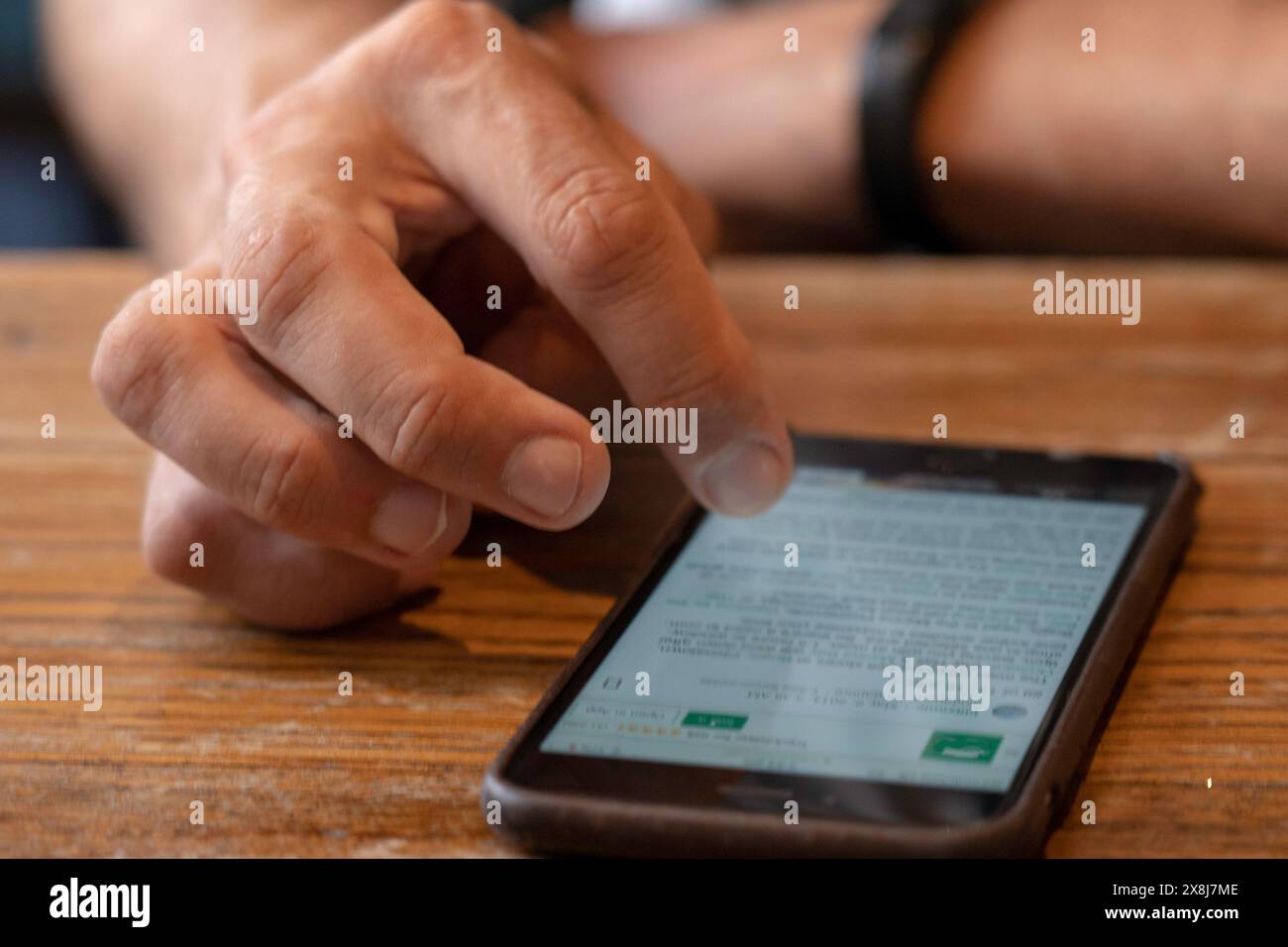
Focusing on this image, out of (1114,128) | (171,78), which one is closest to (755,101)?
(1114,128)

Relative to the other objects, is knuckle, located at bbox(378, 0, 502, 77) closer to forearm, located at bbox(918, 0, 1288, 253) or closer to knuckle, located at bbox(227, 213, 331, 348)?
knuckle, located at bbox(227, 213, 331, 348)

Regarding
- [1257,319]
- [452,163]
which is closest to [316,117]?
[452,163]

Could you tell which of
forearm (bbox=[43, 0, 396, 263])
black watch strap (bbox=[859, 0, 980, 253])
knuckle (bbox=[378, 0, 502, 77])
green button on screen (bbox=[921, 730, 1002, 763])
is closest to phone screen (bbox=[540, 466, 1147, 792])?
green button on screen (bbox=[921, 730, 1002, 763])

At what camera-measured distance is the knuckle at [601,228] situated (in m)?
0.50

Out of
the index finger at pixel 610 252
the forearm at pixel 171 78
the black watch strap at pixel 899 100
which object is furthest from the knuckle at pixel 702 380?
the black watch strap at pixel 899 100

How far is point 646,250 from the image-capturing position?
1.66ft

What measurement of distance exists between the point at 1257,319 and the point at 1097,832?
524mm

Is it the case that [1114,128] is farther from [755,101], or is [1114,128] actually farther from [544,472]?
[544,472]

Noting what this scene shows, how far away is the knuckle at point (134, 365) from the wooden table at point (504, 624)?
0.32ft

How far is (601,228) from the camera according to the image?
50 centimetres

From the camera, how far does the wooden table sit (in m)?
0.42

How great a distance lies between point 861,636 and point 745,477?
8 centimetres
